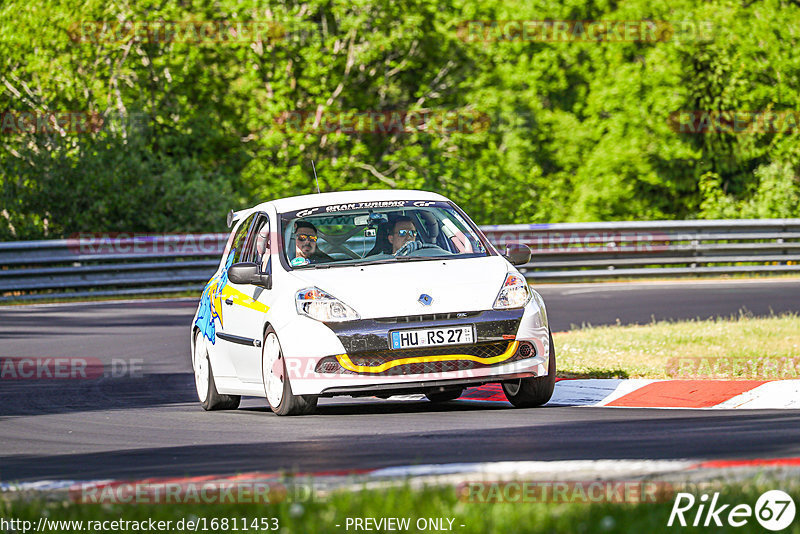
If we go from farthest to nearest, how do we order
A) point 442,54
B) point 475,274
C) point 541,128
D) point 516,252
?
point 541,128, point 442,54, point 516,252, point 475,274

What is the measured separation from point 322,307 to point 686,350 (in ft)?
16.7

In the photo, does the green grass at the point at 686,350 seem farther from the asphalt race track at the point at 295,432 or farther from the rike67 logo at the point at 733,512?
the rike67 logo at the point at 733,512

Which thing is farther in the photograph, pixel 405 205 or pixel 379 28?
pixel 379 28

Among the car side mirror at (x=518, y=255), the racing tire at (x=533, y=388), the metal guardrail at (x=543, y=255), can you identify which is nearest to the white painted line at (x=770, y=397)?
the racing tire at (x=533, y=388)

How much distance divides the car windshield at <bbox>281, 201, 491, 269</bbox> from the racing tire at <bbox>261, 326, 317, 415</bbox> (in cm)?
66

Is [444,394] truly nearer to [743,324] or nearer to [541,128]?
[743,324]

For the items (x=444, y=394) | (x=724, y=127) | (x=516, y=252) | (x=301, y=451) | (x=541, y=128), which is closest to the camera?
(x=301, y=451)

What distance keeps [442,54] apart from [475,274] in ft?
93.9

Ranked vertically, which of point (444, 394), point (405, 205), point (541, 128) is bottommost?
point (541, 128)

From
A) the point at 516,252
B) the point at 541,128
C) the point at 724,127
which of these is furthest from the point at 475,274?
the point at 541,128

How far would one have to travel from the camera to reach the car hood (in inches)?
366

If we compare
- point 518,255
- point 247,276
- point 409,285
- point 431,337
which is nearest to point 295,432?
point 431,337

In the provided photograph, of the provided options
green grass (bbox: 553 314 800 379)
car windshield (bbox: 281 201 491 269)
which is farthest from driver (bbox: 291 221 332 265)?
green grass (bbox: 553 314 800 379)

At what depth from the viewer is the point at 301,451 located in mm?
7684
